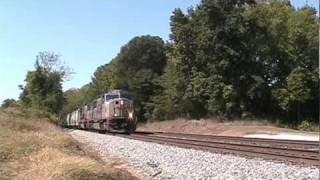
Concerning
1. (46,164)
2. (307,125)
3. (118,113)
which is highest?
(118,113)

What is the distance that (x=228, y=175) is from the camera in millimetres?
15086

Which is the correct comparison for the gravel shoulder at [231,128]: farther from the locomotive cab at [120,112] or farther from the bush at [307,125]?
the locomotive cab at [120,112]

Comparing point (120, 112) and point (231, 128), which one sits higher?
point (120, 112)

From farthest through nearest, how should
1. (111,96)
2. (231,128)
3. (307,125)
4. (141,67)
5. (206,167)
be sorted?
(141,67)
(307,125)
(231,128)
(111,96)
(206,167)

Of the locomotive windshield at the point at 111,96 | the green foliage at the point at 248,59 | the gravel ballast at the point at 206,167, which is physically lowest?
the gravel ballast at the point at 206,167

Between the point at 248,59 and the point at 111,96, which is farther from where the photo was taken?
the point at 248,59

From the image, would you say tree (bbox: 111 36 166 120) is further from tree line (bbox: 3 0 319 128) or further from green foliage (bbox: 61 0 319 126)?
green foliage (bbox: 61 0 319 126)

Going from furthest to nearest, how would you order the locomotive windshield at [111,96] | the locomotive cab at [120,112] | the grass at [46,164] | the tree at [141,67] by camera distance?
the tree at [141,67]
the locomotive windshield at [111,96]
the locomotive cab at [120,112]
the grass at [46,164]

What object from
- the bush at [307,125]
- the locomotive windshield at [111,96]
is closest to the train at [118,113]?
the locomotive windshield at [111,96]

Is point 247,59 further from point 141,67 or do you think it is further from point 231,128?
point 141,67

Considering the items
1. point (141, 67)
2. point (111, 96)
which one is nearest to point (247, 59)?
point (111, 96)

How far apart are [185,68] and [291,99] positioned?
47.4 ft

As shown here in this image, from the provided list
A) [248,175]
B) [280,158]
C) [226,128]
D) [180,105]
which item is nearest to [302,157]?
[280,158]

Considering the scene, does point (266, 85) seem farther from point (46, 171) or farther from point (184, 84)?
point (46, 171)
